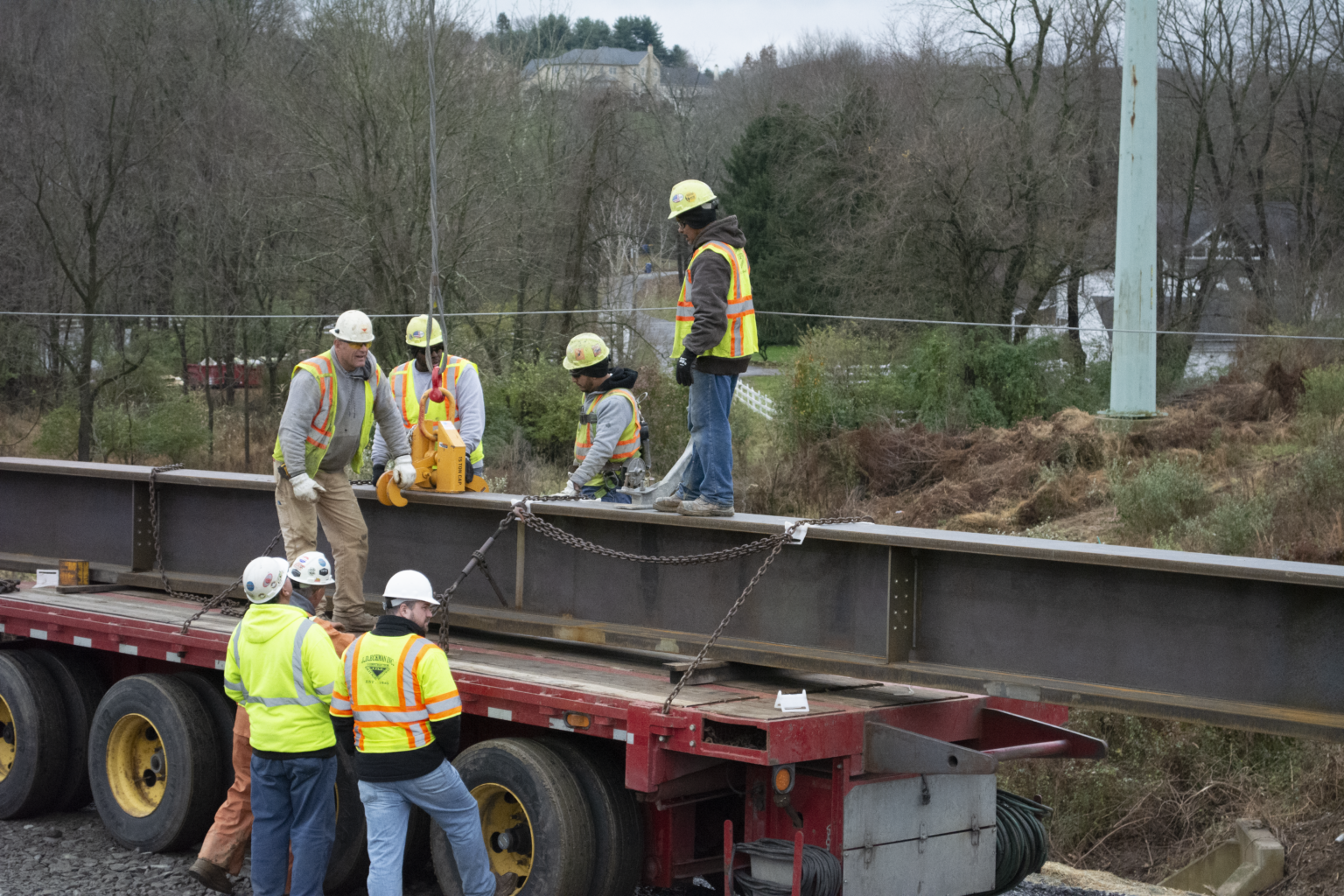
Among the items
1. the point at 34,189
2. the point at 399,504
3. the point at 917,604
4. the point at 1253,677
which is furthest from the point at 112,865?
the point at 34,189

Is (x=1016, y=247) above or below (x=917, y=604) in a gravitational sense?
above

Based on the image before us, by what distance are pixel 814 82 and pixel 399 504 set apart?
35.7 metres

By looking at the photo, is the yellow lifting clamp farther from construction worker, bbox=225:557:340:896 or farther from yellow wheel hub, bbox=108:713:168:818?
yellow wheel hub, bbox=108:713:168:818

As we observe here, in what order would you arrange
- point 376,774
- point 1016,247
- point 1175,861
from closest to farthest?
point 376,774
point 1175,861
point 1016,247

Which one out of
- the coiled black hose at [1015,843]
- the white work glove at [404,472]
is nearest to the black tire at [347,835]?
the white work glove at [404,472]

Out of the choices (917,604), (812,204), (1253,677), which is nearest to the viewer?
(1253,677)

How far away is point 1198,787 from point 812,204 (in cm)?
2725

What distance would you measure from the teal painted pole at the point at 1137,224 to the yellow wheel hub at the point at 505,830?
12.3 metres

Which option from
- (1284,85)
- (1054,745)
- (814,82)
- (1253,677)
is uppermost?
(814,82)

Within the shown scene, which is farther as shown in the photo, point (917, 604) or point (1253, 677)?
point (917, 604)

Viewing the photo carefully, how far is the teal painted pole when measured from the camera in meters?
15.7

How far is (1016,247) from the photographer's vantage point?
27062 millimetres

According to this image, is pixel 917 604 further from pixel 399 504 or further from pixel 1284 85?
pixel 1284 85

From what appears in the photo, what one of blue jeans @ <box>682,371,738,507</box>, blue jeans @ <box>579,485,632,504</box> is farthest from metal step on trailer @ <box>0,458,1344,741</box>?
blue jeans @ <box>579,485,632,504</box>
